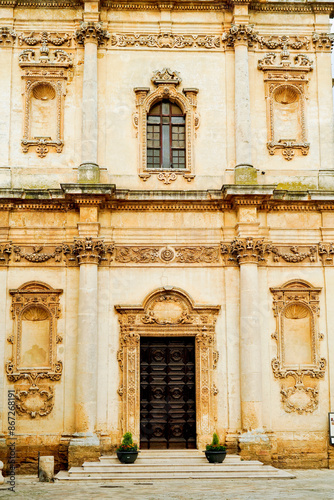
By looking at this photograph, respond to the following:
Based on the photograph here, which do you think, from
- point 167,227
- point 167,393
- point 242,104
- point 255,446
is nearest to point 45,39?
point 242,104

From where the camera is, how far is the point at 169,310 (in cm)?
1972

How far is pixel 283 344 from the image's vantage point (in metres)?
19.6

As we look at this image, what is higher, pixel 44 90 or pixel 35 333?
pixel 44 90

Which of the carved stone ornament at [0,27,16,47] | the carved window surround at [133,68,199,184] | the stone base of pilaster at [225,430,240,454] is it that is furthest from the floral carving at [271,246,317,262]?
the carved stone ornament at [0,27,16,47]

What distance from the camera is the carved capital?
20.7 m

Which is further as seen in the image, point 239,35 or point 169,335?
point 239,35

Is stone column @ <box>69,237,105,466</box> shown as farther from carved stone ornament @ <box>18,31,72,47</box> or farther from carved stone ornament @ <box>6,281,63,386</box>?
carved stone ornament @ <box>18,31,72,47</box>

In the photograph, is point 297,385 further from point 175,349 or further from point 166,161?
point 166,161

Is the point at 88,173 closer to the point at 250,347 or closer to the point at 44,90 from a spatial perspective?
the point at 44,90

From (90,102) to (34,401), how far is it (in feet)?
26.3

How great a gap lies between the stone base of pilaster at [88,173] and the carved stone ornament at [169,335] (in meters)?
3.38

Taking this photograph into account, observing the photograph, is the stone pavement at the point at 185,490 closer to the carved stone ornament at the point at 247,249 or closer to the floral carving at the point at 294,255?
the carved stone ornament at the point at 247,249

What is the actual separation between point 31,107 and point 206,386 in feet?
29.5

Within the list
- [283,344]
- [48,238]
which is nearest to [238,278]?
[283,344]
